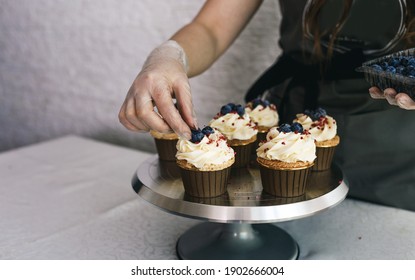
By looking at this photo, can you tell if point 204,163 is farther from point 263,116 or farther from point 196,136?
point 263,116

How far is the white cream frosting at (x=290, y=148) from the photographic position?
3.81ft

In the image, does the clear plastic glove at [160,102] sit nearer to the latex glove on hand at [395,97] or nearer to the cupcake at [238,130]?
the cupcake at [238,130]

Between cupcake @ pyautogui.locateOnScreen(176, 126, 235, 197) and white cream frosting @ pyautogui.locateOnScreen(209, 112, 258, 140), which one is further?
white cream frosting @ pyautogui.locateOnScreen(209, 112, 258, 140)

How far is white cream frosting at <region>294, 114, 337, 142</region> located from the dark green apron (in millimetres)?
105

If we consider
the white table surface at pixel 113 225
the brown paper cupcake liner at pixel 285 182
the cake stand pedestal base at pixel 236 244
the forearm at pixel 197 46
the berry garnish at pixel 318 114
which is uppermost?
the forearm at pixel 197 46

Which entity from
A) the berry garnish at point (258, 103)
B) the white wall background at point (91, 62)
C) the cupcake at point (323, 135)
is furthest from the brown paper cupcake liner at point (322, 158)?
the white wall background at point (91, 62)

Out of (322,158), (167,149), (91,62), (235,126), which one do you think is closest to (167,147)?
(167,149)

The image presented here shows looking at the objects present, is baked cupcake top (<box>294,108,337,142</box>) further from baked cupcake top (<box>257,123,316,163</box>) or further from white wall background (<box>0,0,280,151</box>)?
white wall background (<box>0,0,280,151</box>)

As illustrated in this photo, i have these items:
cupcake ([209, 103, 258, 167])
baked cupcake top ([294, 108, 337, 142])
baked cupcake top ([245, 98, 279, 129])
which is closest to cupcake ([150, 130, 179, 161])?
cupcake ([209, 103, 258, 167])

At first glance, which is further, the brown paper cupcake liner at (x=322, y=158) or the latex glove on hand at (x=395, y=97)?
the brown paper cupcake liner at (x=322, y=158)

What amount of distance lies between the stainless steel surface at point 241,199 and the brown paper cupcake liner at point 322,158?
0.06 ft

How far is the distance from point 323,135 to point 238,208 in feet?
1.27

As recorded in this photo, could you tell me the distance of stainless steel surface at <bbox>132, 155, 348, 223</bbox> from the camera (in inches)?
39.8
